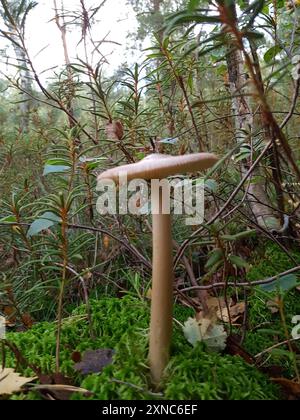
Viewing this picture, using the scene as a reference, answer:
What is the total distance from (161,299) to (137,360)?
0.18m

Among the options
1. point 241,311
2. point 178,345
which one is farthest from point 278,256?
point 178,345

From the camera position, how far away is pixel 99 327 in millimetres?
1284

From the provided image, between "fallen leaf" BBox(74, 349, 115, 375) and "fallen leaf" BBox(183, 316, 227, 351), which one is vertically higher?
"fallen leaf" BBox(183, 316, 227, 351)

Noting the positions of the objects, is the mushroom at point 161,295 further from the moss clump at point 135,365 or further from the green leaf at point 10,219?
the green leaf at point 10,219

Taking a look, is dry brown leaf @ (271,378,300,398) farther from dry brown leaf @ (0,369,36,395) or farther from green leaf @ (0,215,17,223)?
green leaf @ (0,215,17,223)

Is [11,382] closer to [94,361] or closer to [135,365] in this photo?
[94,361]

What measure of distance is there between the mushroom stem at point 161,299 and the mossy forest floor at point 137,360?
0.10ft

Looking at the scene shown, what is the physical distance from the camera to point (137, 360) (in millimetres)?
987

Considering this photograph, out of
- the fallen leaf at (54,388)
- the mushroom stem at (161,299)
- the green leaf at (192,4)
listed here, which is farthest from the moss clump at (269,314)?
the green leaf at (192,4)

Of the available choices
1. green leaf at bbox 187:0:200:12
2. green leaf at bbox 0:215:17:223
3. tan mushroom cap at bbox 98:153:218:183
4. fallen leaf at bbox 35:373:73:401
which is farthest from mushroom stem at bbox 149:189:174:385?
green leaf at bbox 0:215:17:223

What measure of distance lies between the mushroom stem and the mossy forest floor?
3 centimetres

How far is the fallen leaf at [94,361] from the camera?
1.02m

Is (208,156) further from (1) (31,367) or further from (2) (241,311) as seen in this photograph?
(2) (241,311)

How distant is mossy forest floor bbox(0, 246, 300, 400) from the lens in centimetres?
92
